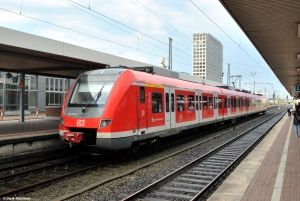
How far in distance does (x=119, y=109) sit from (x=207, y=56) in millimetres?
30323

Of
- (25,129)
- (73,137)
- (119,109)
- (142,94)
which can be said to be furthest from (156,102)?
(25,129)

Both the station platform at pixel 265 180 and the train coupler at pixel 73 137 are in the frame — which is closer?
the station platform at pixel 265 180

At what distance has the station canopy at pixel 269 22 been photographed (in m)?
6.73

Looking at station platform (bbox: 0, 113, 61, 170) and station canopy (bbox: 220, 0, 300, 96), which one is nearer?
station canopy (bbox: 220, 0, 300, 96)

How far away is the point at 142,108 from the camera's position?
913cm

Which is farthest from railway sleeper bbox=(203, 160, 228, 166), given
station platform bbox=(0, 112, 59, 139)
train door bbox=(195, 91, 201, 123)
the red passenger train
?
station platform bbox=(0, 112, 59, 139)

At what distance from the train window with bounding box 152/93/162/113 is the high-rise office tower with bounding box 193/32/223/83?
21910 millimetres

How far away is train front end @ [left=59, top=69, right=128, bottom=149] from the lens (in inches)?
318

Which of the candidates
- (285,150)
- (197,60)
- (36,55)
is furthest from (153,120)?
(197,60)

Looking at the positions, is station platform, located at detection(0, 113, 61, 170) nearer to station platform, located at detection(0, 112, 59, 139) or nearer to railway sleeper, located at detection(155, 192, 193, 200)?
station platform, located at detection(0, 112, 59, 139)

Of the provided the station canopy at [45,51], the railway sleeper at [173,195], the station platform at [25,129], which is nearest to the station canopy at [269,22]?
the railway sleeper at [173,195]

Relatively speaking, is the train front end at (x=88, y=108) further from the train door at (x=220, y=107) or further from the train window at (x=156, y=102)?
the train door at (x=220, y=107)

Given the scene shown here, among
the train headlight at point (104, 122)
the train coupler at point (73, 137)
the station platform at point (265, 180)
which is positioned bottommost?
the station platform at point (265, 180)

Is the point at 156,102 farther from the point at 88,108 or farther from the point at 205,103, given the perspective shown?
the point at 205,103
